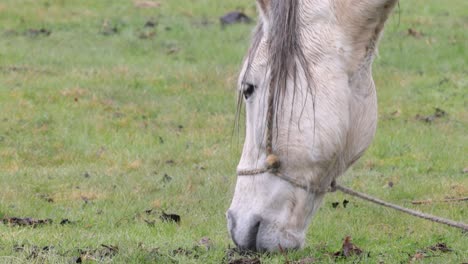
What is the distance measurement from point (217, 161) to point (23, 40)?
747 cm

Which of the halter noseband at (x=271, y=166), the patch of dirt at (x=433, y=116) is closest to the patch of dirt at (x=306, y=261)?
the halter noseband at (x=271, y=166)

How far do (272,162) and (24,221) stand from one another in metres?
2.60

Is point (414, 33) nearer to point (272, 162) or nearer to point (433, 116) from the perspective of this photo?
point (433, 116)

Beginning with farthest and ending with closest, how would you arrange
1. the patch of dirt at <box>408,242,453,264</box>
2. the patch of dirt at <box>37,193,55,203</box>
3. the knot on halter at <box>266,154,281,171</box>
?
the patch of dirt at <box>37,193,55,203</box> → the patch of dirt at <box>408,242,453,264</box> → the knot on halter at <box>266,154,281,171</box>

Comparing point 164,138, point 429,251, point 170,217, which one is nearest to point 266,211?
point 429,251

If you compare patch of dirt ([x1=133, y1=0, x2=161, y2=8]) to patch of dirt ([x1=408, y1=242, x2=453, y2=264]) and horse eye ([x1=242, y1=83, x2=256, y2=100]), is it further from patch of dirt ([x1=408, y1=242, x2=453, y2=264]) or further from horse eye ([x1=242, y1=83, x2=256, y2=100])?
horse eye ([x1=242, y1=83, x2=256, y2=100])

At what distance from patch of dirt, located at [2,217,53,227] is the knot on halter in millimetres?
2427

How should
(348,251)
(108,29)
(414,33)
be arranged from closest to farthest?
(348,251)
(414,33)
(108,29)

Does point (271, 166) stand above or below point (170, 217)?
above

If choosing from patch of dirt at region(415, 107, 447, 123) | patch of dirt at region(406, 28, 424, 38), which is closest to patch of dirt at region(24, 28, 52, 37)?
patch of dirt at region(406, 28, 424, 38)

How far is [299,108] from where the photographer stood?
3932mm

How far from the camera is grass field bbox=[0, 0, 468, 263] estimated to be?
17.9 ft

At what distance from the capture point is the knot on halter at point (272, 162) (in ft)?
13.2

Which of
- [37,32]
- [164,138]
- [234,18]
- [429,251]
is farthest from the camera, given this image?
[234,18]
